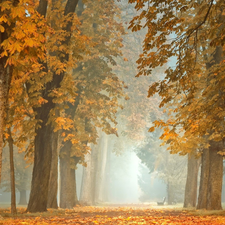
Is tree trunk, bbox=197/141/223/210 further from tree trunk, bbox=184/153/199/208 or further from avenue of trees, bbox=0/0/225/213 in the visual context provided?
tree trunk, bbox=184/153/199/208

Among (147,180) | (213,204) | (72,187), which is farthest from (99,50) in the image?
(147,180)

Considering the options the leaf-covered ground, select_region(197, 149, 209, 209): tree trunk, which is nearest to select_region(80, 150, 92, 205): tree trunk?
select_region(197, 149, 209, 209): tree trunk

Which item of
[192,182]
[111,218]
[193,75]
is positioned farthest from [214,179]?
[192,182]

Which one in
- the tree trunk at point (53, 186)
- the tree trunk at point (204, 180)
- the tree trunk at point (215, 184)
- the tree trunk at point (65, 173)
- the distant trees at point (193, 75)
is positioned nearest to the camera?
the distant trees at point (193, 75)

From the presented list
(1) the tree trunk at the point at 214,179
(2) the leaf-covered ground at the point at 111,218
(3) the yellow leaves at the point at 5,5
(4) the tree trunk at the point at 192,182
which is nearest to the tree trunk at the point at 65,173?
(4) the tree trunk at the point at 192,182

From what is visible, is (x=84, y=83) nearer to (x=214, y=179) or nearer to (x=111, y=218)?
(x=214, y=179)

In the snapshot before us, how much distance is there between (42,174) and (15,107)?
254 cm

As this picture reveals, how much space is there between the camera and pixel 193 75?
970 centimetres

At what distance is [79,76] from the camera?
1808 cm

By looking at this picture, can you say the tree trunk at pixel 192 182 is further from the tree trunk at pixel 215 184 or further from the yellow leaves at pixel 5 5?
the yellow leaves at pixel 5 5

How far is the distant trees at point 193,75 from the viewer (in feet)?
25.4

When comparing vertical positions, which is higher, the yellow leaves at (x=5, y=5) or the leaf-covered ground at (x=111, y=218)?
the yellow leaves at (x=5, y=5)

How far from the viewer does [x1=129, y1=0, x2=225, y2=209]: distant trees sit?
775 cm

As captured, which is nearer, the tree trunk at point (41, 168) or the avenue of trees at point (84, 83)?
the avenue of trees at point (84, 83)
